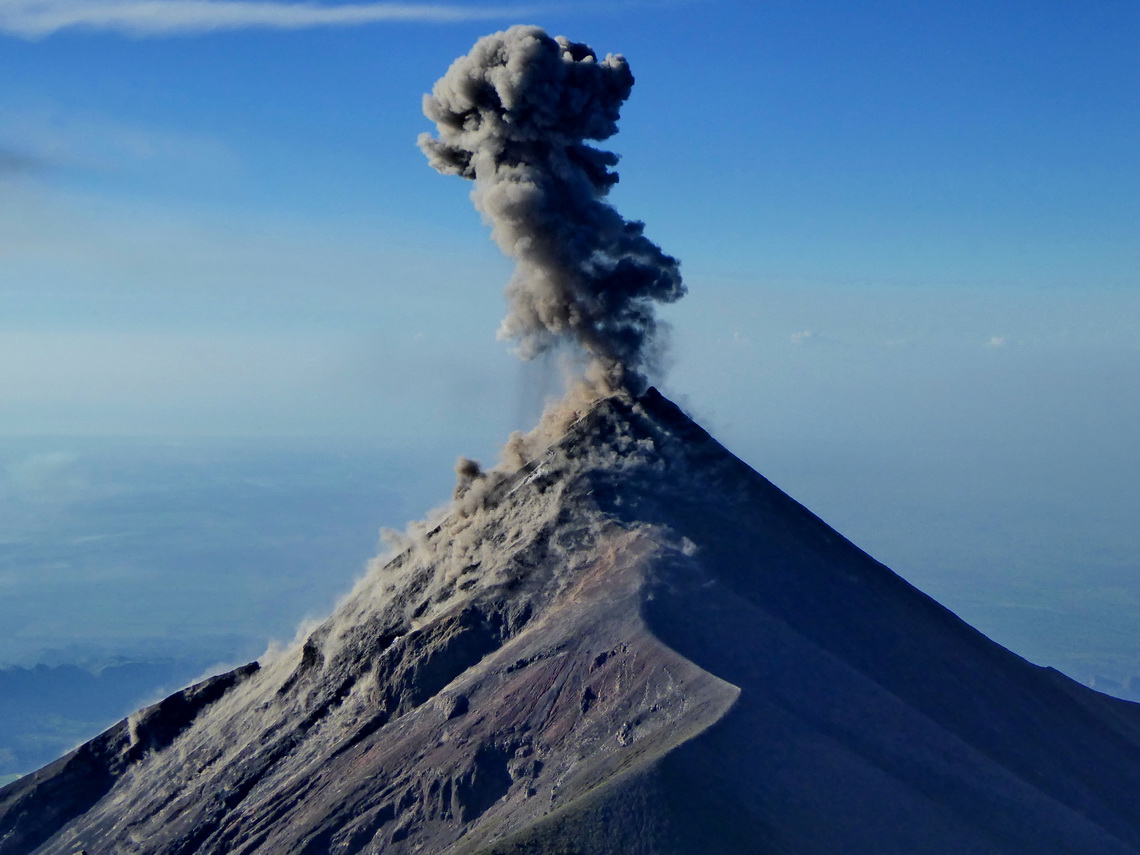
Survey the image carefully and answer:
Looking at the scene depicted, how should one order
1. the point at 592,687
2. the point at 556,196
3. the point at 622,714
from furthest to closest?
1. the point at 556,196
2. the point at 592,687
3. the point at 622,714

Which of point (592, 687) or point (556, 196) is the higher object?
point (556, 196)

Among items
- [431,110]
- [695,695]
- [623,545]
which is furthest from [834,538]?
[431,110]

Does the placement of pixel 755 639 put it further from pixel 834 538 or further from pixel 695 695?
pixel 834 538

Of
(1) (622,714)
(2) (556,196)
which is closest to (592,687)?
(1) (622,714)

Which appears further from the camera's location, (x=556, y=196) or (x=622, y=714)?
(x=556, y=196)

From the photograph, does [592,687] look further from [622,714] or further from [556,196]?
[556,196]

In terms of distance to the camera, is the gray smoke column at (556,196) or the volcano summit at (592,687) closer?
the volcano summit at (592,687)
